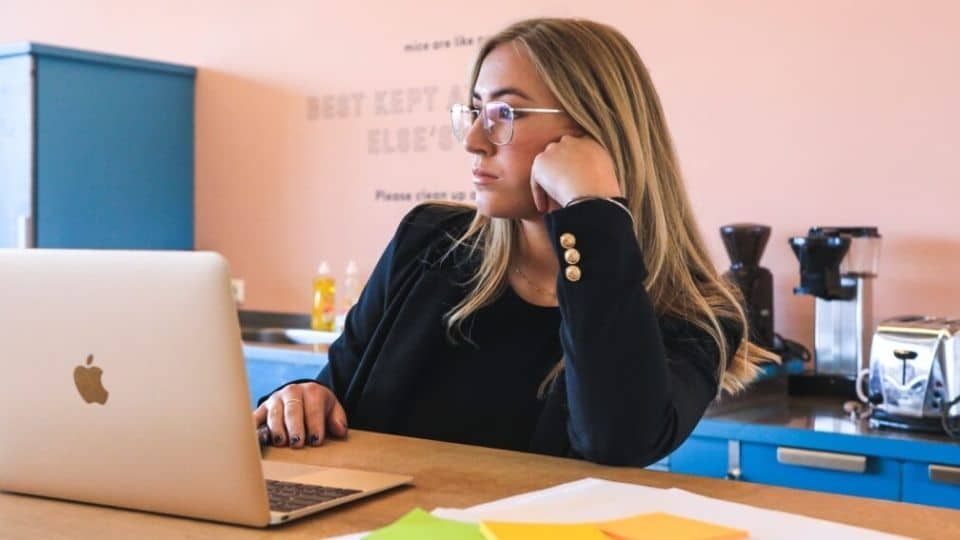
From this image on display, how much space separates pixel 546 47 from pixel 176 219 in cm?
297

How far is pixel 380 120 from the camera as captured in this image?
159 inches

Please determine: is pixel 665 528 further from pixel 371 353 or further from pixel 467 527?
→ pixel 371 353

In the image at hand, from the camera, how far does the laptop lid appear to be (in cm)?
117

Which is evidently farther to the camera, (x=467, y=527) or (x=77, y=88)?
(x=77, y=88)

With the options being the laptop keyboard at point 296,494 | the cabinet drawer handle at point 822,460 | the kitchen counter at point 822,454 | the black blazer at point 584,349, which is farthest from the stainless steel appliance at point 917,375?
the laptop keyboard at point 296,494

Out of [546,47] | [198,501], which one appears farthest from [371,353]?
[198,501]

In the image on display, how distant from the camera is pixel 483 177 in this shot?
1776 millimetres

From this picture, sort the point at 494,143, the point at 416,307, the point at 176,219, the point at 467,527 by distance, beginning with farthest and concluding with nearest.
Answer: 1. the point at 176,219
2. the point at 416,307
3. the point at 494,143
4. the point at 467,527

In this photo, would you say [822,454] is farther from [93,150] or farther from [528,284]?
[93,150]

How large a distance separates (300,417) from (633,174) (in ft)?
1.90

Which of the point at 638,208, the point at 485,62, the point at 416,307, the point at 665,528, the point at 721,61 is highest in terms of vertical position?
the point at 721,61

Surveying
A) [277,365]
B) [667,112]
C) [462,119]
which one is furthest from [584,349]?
[277,365]

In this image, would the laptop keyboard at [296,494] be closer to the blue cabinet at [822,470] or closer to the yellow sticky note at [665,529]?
the yellow sticky note at [665,529]

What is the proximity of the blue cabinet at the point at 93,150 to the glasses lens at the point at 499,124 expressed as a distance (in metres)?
2.66
